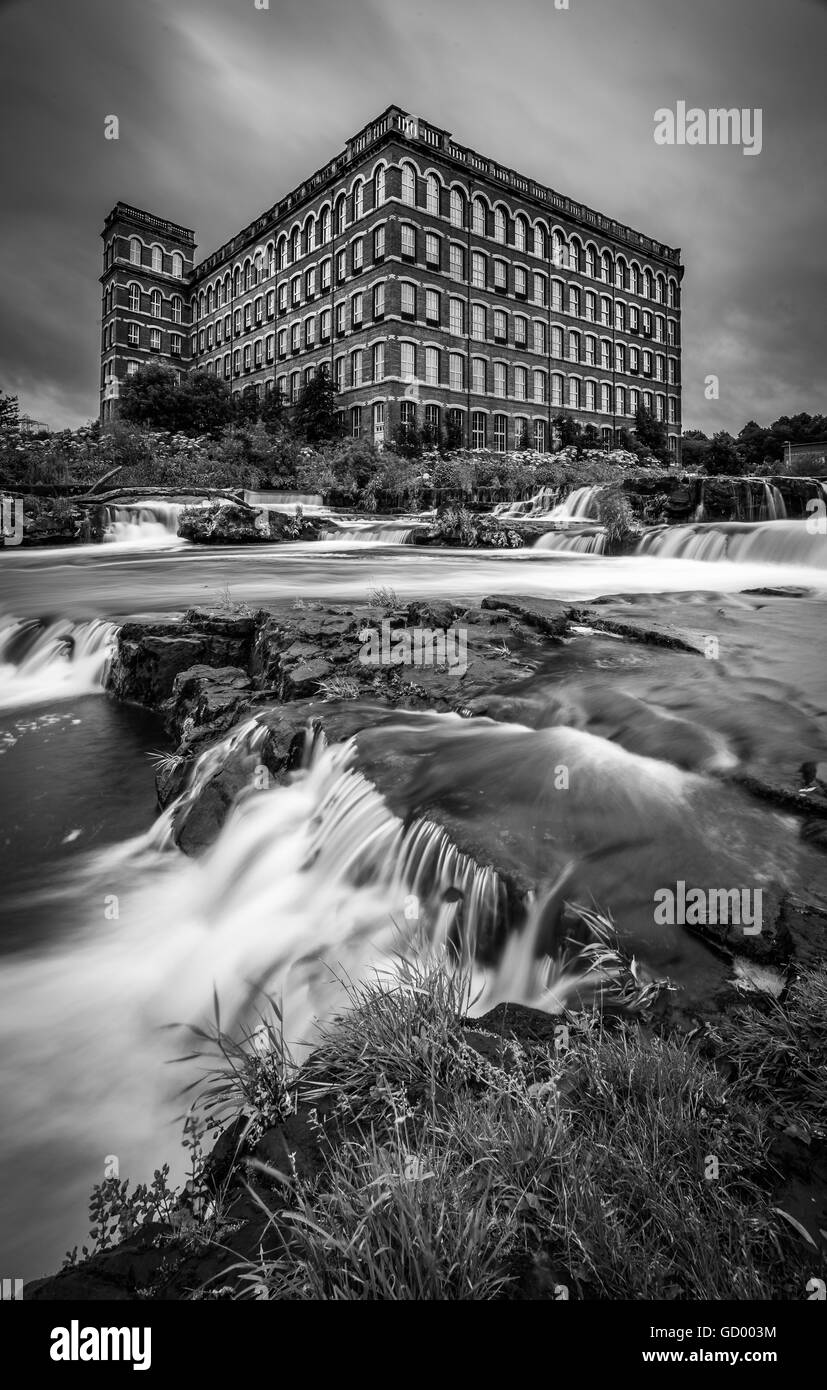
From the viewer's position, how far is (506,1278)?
1.38 metres

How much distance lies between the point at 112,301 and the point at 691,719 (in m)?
68.1

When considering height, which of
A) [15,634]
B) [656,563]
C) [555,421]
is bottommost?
[15,634]

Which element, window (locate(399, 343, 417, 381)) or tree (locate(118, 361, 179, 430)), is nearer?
tree (locate(118, 361, 179, 430))

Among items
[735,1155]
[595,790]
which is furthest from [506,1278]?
[595,790]

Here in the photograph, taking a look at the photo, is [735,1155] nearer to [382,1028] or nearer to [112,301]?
[382,1028]

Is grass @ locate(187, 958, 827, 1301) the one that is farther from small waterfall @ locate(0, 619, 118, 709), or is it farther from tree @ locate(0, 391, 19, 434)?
tree @ locate(0, 391, 19, 434)

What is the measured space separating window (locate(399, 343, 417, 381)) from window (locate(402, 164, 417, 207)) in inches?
292

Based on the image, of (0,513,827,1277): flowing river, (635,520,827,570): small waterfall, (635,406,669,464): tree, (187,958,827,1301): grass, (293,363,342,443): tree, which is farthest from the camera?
(635,406,669,464): tree

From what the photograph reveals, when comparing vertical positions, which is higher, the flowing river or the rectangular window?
the rectangular window

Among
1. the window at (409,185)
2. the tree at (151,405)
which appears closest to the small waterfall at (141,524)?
the tree at (151,405)

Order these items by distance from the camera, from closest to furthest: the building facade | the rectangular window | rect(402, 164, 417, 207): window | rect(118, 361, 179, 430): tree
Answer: rect(118, 361, 179, 430): tree
rect(402, 164, 417, 207): window
the rectangular window
the building facade

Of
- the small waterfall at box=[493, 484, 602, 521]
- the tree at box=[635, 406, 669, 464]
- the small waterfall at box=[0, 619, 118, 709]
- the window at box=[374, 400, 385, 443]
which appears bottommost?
the small waterfall at box=[0, 619, 118, 709]

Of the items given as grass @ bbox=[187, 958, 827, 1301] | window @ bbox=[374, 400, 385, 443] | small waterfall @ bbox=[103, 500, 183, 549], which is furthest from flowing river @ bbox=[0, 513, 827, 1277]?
window @ bbox=[374, 400, 385, 443]

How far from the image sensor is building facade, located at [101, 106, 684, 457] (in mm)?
38656
